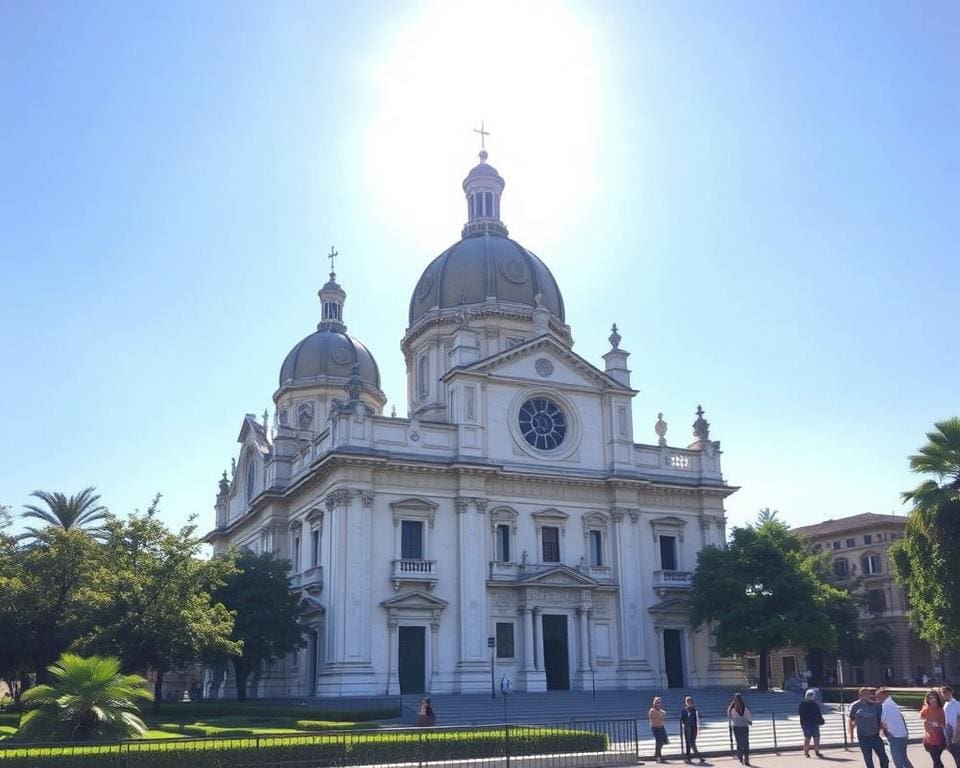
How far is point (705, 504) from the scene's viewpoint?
55.3 meters

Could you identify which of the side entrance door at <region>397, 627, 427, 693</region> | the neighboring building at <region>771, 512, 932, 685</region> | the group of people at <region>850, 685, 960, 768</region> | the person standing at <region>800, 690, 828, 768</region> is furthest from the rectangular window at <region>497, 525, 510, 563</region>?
the neighboring building at <region>771, 512, 932, 685</region>

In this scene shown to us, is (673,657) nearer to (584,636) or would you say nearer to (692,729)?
(584,636)

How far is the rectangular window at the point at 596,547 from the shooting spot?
169ft

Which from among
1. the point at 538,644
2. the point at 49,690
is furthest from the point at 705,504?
the point at 49,690

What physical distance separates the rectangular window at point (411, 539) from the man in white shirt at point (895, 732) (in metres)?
30.8

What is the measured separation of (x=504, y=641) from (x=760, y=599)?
41.8 feet

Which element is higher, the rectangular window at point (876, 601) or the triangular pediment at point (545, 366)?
the triangular pediment at point (545, 366)

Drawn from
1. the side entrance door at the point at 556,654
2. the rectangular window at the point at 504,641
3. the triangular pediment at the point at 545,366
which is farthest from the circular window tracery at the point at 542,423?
the rectangular window at the point at 504,641

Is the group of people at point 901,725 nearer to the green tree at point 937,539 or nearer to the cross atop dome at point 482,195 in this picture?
the green tree at point 937,539

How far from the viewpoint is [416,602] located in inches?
1811

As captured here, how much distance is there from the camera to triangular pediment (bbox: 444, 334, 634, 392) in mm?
51531

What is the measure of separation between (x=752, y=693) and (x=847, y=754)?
21040 mm

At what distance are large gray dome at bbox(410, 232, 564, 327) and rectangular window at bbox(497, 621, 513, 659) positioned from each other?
20.6 meters

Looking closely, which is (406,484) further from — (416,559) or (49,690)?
(49,690)
